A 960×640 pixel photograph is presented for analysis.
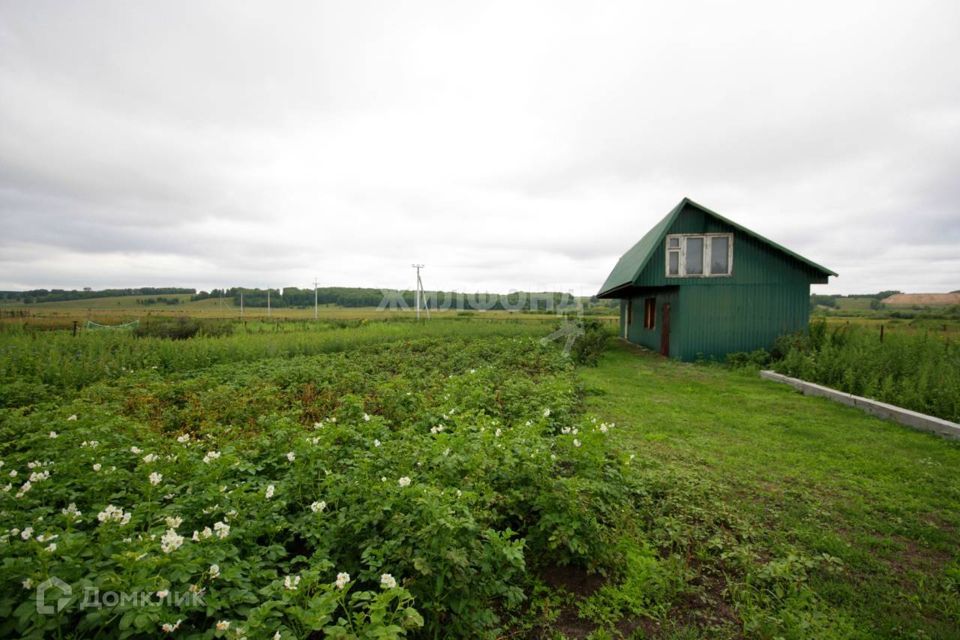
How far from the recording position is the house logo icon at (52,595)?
179 cm

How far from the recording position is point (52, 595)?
1.81 m

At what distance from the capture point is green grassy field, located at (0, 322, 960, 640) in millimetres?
2137

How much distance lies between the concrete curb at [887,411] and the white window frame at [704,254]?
19.4ft

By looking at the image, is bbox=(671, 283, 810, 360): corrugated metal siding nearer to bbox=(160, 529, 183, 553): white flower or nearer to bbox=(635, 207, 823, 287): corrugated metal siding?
bbox=(635, 207, 823, 287): corrugated metal siding

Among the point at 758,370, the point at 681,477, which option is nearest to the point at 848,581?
the point at 681,477

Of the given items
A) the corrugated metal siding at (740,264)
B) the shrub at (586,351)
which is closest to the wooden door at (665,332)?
the corrugated metal siding at (740,264)

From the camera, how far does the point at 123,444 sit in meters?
4.25

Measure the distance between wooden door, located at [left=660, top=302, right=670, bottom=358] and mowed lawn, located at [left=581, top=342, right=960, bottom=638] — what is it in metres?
9.18

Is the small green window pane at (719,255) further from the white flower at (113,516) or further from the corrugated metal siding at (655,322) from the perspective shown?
the white flower at (113,516)

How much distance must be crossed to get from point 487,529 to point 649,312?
1895cm

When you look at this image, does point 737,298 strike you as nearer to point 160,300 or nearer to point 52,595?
point 52,595

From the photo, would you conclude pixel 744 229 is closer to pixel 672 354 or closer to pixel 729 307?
pixel 729 307

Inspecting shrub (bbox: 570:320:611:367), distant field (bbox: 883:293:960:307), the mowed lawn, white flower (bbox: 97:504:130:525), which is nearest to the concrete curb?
the mowed lawn

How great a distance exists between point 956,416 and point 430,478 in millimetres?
8896
